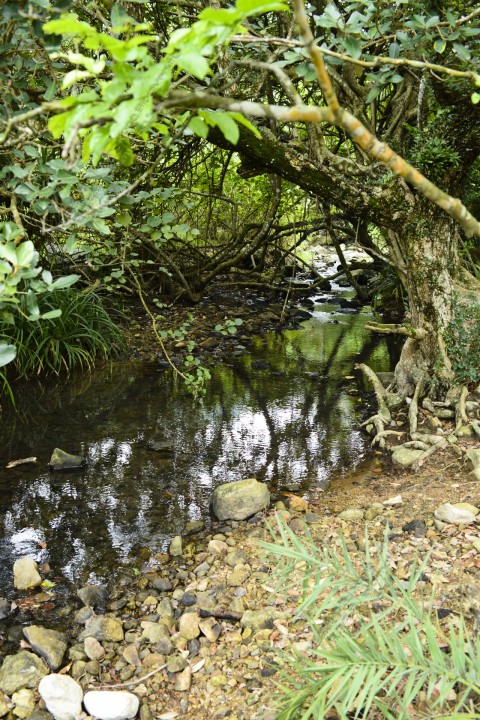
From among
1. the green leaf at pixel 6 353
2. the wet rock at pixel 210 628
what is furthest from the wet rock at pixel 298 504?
the green leaf at pixel 6 353

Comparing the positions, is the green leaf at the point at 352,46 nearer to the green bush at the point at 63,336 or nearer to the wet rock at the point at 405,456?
the wet rock at the point at 405,456

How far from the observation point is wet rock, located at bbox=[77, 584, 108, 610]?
3.03 m

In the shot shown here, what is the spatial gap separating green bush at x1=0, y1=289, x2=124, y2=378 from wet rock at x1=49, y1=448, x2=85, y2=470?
2113 mm

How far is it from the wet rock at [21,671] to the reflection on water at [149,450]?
2.28 feet

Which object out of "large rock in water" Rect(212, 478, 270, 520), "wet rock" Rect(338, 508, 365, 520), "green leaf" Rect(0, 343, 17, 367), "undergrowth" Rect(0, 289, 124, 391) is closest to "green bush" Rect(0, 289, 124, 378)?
"undergrowth" Rect(0, 289, 124, 391)

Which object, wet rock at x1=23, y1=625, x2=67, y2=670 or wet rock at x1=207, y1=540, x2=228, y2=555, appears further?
wet rock at x1=207, y1=540, x2=228, y2=555

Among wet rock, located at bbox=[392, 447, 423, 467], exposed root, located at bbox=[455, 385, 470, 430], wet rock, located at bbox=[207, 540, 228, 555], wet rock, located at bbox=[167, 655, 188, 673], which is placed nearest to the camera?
wet rock, located at bbox=[167, 655, 188, 673]

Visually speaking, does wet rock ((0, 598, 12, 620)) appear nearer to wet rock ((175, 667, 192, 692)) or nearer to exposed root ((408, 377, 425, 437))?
wet rock ((175, 667, 192, 692))

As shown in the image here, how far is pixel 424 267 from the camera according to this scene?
4.83m

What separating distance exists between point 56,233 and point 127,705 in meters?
4.52

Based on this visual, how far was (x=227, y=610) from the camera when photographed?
9.35ft

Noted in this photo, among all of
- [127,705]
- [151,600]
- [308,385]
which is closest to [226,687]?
[127,705]

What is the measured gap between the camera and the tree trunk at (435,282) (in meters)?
4.75

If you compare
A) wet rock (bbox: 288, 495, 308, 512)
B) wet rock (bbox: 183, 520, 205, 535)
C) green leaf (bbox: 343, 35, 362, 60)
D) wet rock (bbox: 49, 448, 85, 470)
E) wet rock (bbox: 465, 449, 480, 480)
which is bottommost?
wet rock (bbox: 49, 448, 85, 470)
